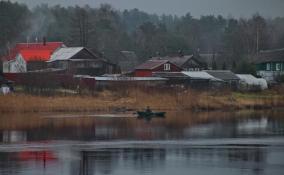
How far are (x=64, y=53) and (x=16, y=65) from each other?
5.73 metres

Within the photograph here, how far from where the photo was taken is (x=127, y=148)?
110 feet

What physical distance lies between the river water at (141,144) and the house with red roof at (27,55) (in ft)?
77.9

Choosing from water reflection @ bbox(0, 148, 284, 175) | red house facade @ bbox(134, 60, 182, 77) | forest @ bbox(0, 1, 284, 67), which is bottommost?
water reflection @ bbox(0, 148, 284, 175)

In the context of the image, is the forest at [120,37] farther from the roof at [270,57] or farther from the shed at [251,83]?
the shed at [251,83]

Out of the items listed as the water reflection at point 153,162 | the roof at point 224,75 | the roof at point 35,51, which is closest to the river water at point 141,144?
the water reflection at point 153,162

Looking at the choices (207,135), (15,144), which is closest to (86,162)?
(15,144)

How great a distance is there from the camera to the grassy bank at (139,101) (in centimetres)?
5109

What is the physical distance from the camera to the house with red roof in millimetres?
72188

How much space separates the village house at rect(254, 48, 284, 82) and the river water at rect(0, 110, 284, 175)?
2238 cm

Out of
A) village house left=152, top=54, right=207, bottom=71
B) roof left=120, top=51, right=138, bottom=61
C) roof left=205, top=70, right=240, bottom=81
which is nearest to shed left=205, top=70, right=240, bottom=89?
roof left=205, top=70, right=240, bottom=81

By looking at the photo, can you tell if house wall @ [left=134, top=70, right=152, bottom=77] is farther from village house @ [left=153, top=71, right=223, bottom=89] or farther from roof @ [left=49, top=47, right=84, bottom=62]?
roof @ [left=49, top=47, right=84, bottom=62]

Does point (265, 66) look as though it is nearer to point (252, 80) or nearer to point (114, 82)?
point (252, 80)

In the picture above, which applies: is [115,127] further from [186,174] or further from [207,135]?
[186,174]

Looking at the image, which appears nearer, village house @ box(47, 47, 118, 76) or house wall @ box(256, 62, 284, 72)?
village house @ box(47, 47, 118, 76)
